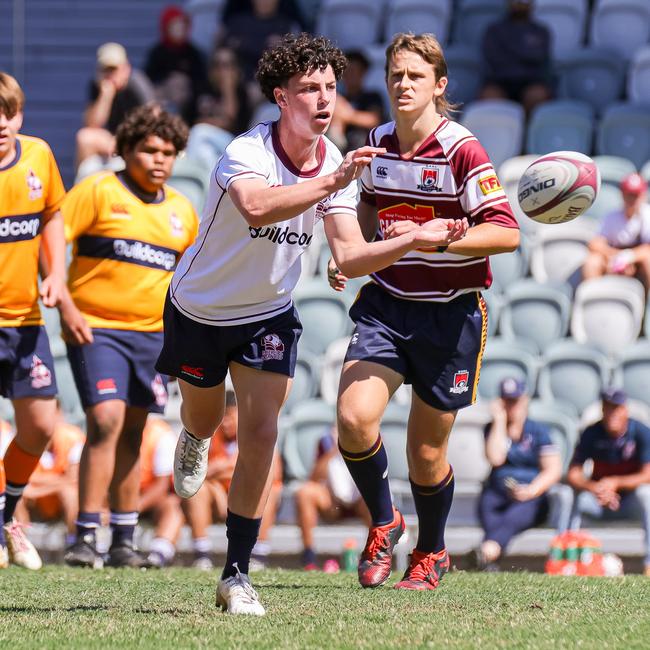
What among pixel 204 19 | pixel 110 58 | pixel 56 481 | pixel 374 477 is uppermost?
pixel 204 19

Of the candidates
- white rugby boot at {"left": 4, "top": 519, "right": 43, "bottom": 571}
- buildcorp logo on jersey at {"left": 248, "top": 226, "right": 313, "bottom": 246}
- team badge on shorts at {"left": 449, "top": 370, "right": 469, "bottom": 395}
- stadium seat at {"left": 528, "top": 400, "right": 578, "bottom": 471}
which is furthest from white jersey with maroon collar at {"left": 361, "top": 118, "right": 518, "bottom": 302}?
stadium seat at {"left": 528, "top": 400, "right": 578, "bottom": 471}

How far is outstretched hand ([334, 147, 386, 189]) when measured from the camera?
446 centimetres

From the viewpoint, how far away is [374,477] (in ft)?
19.4

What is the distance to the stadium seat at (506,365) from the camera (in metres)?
10.8

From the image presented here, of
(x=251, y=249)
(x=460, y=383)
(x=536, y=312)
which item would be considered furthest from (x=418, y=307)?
(x=536, y=312)

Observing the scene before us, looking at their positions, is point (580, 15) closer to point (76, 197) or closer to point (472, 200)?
point (76, 197)

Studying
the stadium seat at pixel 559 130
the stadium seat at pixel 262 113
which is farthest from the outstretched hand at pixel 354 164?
the stadium seat at pixel 262 113

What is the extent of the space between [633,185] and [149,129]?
5323 millimetres

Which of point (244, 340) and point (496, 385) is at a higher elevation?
point (244, 340)

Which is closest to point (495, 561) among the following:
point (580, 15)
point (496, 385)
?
point (496, 385)

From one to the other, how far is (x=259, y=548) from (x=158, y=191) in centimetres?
306

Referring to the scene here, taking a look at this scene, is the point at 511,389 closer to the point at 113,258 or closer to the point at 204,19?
the point at 113,258

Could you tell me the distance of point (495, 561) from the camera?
9297 mm

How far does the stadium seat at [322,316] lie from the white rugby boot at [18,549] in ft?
15.3
